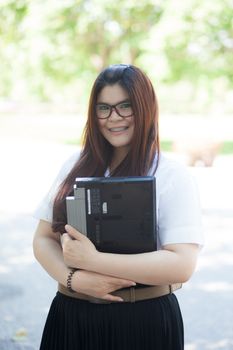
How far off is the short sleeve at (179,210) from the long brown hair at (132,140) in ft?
0.30

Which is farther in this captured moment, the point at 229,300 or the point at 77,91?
the point at 77,91

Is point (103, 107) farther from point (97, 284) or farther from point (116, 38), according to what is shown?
point (116, 38)

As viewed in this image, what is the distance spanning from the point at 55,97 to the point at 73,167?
3000cm

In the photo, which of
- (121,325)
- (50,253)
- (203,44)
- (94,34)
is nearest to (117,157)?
(50,253)

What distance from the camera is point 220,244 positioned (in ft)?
16.9

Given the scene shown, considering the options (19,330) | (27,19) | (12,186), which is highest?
(27,19)

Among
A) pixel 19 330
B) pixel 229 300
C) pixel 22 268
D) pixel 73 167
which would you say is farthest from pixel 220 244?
pixel 73 167

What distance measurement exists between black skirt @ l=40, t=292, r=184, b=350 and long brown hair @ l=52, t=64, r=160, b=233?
0.25 m

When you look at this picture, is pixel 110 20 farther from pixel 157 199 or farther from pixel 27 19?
pixel 157 199

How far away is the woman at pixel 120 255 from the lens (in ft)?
4.52

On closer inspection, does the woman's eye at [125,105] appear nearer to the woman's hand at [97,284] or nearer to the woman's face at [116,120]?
the woman's face at [116,120]

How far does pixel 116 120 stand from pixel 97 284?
0.45 meters

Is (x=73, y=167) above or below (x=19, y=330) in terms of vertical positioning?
above

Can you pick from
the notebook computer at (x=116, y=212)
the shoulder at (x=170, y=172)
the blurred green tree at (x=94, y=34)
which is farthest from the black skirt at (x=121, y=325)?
the blurred green tree at (x=94, y=34)
